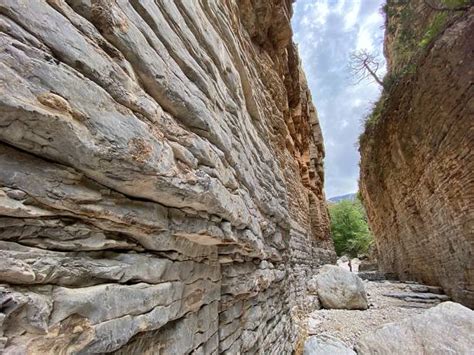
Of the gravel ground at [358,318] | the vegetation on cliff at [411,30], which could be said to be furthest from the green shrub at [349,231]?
the gravel ground at [358,318]

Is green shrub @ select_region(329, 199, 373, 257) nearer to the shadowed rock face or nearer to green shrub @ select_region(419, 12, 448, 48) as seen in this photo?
green shrub @ select_region(419, 12, 448, 48)

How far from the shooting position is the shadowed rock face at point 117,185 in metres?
0.90

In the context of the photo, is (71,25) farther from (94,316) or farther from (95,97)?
(94,316)

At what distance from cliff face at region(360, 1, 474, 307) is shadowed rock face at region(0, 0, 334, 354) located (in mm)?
5478

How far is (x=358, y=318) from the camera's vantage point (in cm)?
547

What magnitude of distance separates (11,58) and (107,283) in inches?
38.1

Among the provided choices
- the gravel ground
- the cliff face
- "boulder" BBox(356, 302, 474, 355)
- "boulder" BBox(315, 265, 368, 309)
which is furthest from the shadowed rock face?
the cliff face

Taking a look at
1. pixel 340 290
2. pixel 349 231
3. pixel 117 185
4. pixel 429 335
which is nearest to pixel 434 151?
pixel 340 290

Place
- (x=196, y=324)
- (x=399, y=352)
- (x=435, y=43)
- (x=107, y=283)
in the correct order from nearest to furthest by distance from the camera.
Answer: (x=107, y=283)
(x=196, y=324)
(x=399, y=352)
(x=435, y=43)

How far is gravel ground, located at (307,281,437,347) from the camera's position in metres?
4.71

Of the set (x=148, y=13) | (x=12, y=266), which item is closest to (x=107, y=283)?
(x=12, y=266)

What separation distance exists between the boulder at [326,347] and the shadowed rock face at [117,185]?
197 centimetres

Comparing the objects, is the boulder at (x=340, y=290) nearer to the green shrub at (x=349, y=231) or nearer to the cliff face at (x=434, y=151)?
the cliff face at (x=434, y=151)

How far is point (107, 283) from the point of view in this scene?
1.17 metres
